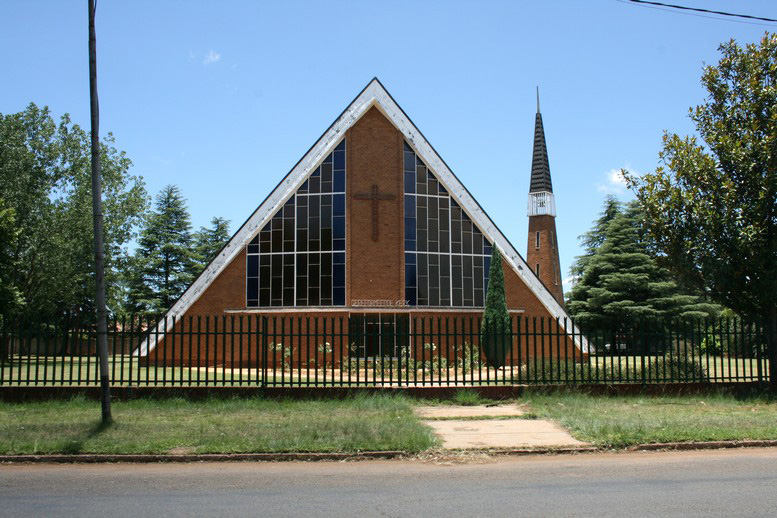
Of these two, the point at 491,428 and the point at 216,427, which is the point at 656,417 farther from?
the point at 216,427

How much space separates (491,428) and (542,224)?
40.0 m

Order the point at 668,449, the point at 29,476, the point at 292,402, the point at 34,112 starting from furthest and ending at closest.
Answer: the point at 34,112 < the point at 292,402 < the point at 668,449 < the point at 29,476

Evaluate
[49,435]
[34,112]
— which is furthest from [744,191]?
[34,112]

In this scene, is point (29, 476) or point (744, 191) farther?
point (744, 191)

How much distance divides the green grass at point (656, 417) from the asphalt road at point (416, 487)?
2.01 feet

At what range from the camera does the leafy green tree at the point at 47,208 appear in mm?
33094

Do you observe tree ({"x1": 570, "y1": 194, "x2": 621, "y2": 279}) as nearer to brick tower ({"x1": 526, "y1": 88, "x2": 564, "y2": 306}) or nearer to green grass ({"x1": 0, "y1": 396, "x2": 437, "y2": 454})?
brick tower ({"x1": 526, "y1": 88, "x2": 564, "y2": 306})

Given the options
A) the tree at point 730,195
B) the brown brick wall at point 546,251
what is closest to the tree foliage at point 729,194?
the tree at point 730,195

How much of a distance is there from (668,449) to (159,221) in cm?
5080

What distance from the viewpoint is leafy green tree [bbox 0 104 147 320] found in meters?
33.1

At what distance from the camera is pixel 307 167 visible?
2727cm

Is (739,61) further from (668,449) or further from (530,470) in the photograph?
(530,470)

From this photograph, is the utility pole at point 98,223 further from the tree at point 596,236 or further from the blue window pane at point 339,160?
the tree at point 596,236

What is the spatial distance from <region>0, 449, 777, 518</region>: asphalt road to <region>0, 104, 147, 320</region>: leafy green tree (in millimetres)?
27561
